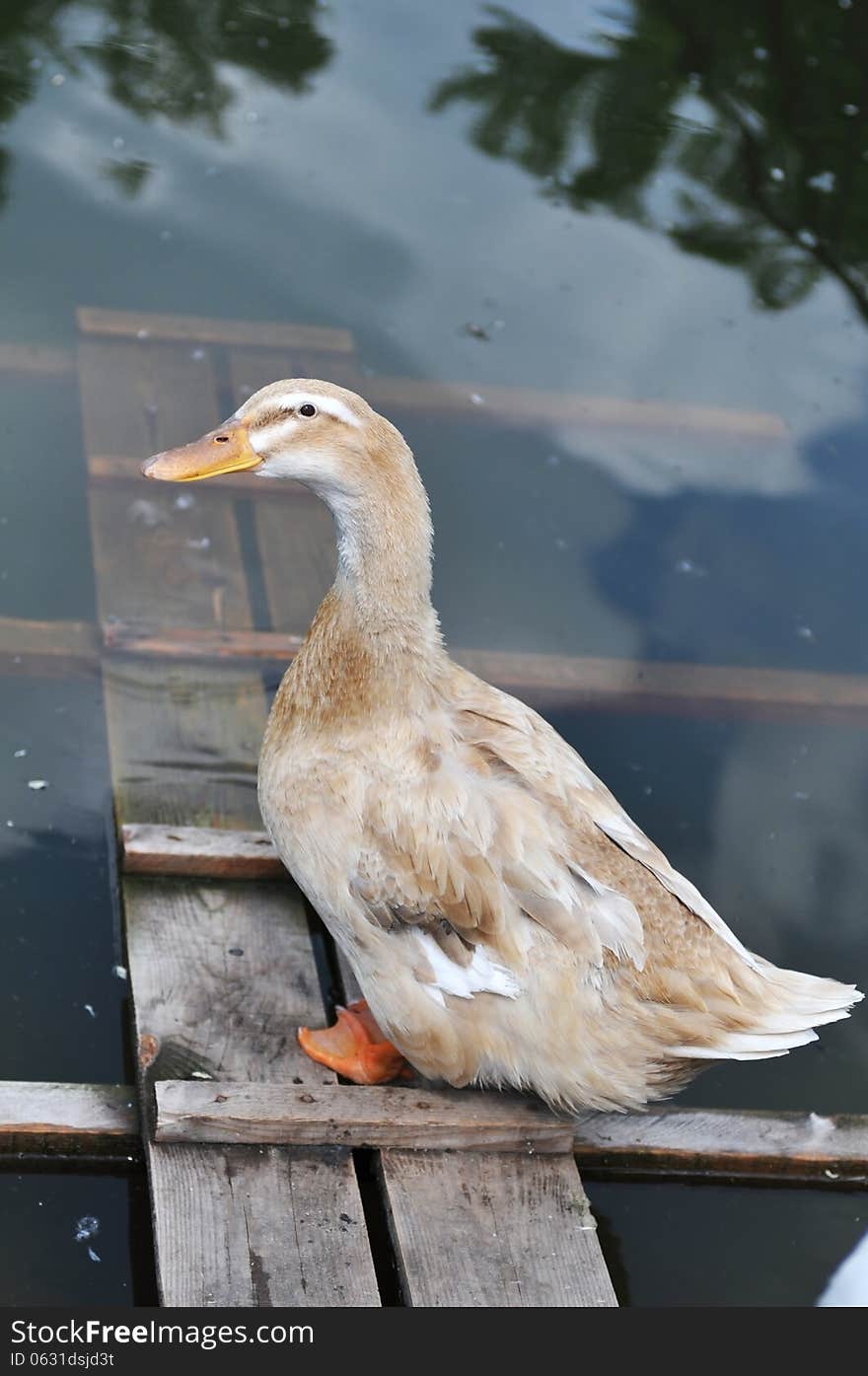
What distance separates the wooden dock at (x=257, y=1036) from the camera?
3.17 m

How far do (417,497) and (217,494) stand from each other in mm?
2150

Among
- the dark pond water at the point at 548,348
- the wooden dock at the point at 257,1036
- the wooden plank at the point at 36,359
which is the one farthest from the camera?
the wooden plank at the point at 36,359

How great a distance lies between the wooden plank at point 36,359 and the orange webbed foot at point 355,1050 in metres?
3.02

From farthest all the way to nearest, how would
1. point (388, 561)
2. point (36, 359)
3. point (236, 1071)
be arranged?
1. point (36, 359)
2. point (236, 1071)
3. point (388, 561)

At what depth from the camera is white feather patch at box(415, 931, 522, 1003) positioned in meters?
3.27

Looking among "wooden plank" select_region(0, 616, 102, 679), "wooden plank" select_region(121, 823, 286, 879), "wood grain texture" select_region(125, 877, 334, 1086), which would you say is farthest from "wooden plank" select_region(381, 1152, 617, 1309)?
"wooden plank" select_region(0, 616, 102, 679)

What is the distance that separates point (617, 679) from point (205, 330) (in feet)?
6.98

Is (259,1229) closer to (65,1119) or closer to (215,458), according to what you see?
(65,1119)

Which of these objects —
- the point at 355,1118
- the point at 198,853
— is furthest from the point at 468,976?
the point at 198,853

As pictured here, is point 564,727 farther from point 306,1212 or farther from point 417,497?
point 306,1212

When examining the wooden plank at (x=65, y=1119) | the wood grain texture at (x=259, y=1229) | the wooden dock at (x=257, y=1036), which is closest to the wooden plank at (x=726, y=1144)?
the wooden dock at (x=257, y=1036)

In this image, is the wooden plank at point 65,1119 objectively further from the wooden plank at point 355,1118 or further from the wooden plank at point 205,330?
the wooden plank at point 205,330

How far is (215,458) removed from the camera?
3.36 metres

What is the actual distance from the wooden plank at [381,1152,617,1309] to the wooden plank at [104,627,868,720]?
5.82ft
